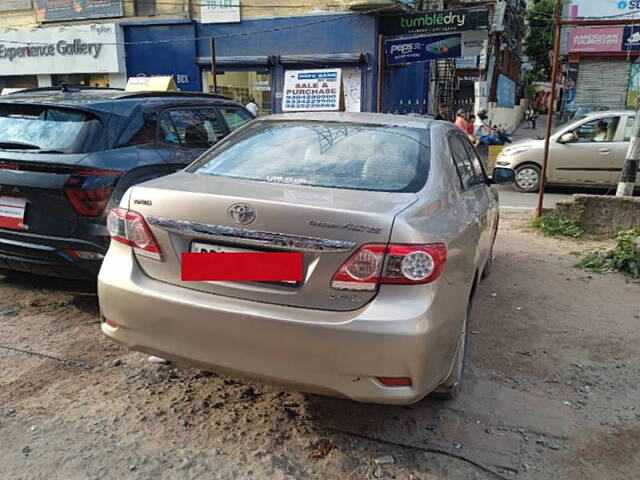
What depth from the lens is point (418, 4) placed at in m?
17.7

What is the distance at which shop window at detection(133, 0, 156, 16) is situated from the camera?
1859cm

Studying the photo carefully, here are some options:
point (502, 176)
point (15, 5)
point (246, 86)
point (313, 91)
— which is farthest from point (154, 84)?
point (15, 5)

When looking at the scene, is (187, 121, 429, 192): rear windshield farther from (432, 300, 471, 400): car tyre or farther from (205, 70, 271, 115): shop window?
(205, 70, 271, 115): shop window

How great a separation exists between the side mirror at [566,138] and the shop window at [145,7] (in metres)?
14.2

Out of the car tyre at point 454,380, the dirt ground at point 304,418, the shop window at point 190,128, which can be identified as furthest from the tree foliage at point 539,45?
the car tyre at point 454,380

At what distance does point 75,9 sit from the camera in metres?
19.3

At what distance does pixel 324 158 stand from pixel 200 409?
59.4 inches

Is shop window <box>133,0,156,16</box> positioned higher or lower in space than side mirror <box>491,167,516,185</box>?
higher

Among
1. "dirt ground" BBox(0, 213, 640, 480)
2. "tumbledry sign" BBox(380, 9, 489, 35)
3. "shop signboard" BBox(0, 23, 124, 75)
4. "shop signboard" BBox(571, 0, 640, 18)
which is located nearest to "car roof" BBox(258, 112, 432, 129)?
"dirt ground" BBox(0, 213, 640, 480)

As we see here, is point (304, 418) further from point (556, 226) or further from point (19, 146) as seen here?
point (556, 226)

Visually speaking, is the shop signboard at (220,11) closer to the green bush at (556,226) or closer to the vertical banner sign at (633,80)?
the green bush at (556,226)

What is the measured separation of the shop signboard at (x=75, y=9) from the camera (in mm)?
18844

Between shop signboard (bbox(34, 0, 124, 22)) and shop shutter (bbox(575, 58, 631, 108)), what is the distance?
72.0 ft

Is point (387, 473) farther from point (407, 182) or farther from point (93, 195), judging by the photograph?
point (93, 195)
